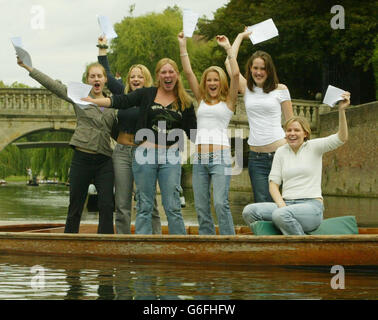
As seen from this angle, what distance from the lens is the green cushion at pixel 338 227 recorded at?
231 inches

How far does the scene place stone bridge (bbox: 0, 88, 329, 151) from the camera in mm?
23828

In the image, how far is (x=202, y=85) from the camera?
573cm

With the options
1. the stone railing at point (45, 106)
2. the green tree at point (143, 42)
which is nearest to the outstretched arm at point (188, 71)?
the stone railing at point (45, 106)

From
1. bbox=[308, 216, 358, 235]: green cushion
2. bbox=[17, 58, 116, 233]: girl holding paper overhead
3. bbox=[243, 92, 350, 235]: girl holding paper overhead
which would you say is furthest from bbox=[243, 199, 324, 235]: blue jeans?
bbox=[17, 58, 116, 233]: girl holding paper overhead

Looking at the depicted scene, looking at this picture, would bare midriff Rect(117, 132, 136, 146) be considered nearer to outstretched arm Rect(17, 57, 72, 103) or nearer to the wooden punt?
outstretched arm Rect(17, 57, 72, 103)

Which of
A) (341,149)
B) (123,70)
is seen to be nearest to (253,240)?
(341,149)

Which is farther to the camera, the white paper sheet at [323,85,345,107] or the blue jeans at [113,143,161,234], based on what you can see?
the blue jeans at [113,143,161,234]

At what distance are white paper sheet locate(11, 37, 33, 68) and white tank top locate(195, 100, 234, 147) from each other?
4.04 ft

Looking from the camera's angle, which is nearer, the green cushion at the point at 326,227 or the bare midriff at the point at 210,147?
A: the bare midriff at the point at 210,147

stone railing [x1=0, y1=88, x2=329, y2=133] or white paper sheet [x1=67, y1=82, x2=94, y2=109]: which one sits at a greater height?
stone railing [x1=0, y1=88, x2=329, y2=133]

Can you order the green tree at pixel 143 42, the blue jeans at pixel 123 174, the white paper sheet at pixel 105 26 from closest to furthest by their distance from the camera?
the white paper sheet at pixel 105 26 → the blue jeans at pixel 123 174 → the green tree at pixel 143 42

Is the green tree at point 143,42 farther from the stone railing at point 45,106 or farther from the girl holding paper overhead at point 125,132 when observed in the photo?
the girl holding paper overhead at point 125,132
